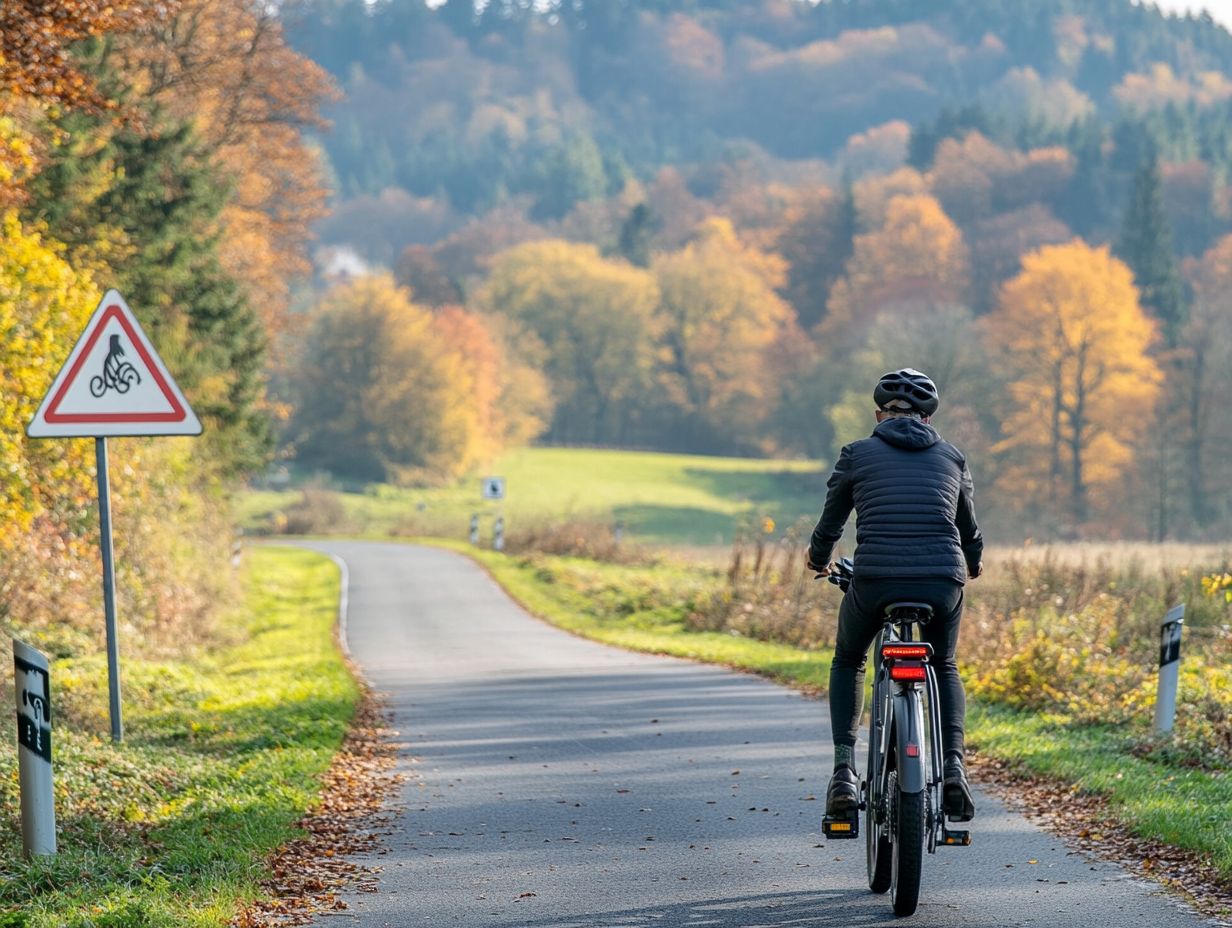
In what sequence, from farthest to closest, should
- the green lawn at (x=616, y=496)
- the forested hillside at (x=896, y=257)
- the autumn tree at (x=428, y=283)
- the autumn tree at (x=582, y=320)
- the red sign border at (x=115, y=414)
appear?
the autumn tree at (x=428, y=283) < the autumn tree at (x=582, y=320) < the green lawn at (x=616, y=496) < the forested hillside at (x=896, y=257) < the red sign border at (x=115, y=414)

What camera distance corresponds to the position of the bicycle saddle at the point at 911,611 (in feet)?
20.2

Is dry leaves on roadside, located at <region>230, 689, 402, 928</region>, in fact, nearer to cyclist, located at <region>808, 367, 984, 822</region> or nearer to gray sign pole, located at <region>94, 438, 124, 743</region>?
gray sign pole, located at <region>94, 438, 124, 743</region>

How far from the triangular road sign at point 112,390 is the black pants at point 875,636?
4.91m

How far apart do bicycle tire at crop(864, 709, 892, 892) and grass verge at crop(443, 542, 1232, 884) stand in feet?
4.61

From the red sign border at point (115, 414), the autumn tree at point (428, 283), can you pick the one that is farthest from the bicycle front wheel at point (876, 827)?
the autumn tree at point (428, 283)

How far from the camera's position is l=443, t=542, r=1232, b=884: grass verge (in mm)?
7500

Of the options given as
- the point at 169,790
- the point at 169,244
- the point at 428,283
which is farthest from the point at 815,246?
the point at 169,790

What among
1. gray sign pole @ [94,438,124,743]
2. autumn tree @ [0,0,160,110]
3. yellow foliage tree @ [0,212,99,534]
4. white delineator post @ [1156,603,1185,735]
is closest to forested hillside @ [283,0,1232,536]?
yellow foliage tree @ [0,212,99,534]

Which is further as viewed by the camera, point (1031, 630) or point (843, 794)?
point (1031, 630)

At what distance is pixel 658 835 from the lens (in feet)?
25.6

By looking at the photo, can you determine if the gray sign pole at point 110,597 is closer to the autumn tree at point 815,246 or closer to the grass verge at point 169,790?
the grass verge at point 169,790

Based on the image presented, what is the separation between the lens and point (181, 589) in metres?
22.4

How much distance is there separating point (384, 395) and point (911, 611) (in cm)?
7163

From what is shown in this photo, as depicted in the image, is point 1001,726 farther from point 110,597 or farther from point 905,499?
point 110,597
